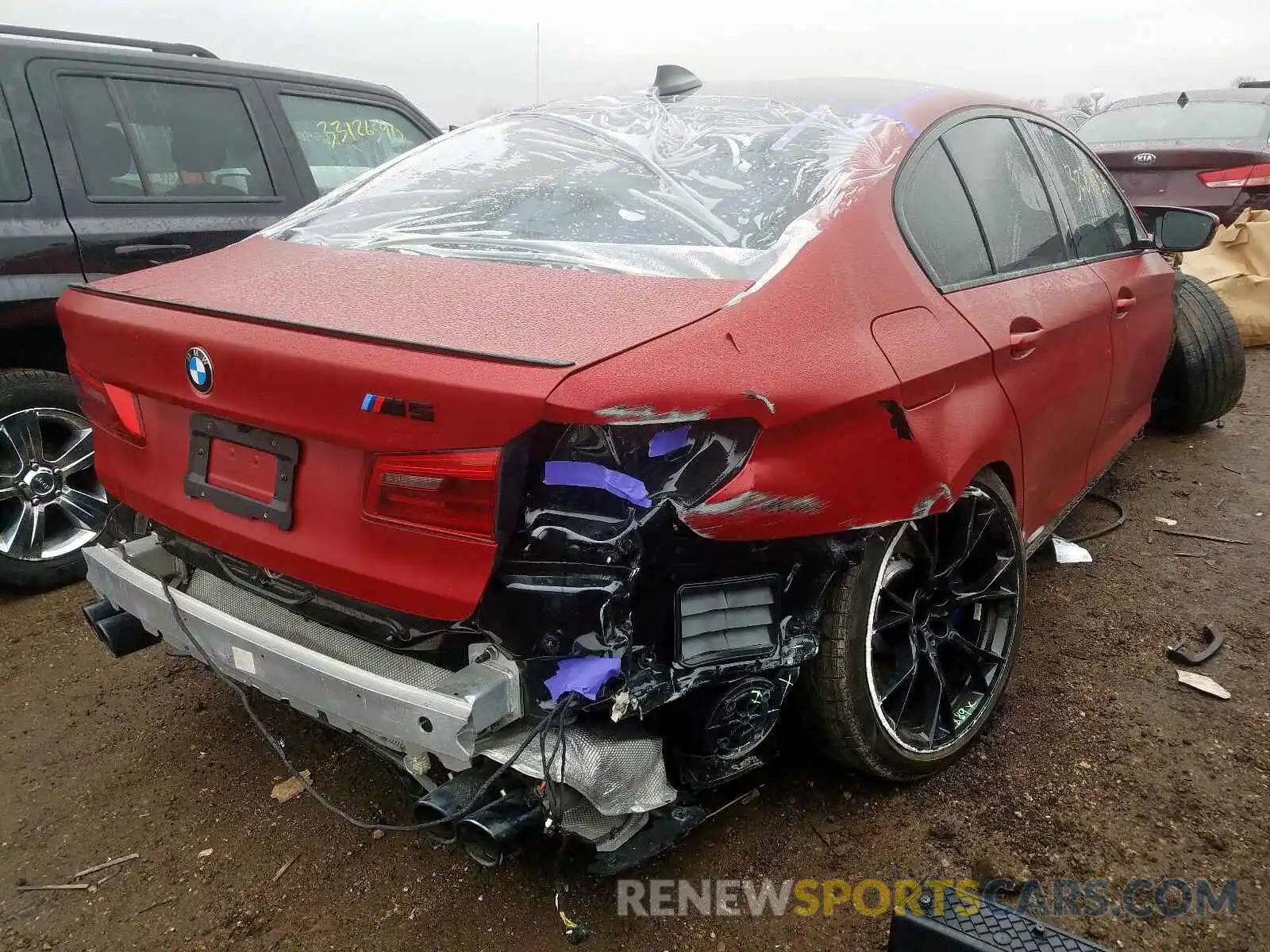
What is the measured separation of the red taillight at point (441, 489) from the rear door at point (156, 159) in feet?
8.30

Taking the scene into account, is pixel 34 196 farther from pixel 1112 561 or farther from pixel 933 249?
pixel 1112 561

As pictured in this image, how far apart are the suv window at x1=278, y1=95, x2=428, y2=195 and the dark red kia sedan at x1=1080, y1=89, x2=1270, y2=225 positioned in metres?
5.42

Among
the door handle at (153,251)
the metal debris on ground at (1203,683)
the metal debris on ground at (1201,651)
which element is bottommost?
the metal debris on ground at (1201,651)

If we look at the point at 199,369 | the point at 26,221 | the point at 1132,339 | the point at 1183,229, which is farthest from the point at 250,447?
the point at 1183,229

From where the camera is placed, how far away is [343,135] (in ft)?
14.4

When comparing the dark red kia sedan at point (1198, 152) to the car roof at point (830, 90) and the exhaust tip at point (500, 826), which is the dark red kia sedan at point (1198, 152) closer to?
the car roof at point (830, 90)

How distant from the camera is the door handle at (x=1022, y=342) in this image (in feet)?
7.75

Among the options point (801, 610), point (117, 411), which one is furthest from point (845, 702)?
point (117, 411)

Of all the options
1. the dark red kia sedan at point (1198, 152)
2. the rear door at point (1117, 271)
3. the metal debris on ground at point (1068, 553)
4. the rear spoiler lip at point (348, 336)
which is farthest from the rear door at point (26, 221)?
the dark red kia sedan at point (1198, 152)

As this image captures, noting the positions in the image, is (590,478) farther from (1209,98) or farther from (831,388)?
(1209,98)

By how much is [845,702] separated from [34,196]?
3.32 m

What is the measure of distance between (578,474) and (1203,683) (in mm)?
2305

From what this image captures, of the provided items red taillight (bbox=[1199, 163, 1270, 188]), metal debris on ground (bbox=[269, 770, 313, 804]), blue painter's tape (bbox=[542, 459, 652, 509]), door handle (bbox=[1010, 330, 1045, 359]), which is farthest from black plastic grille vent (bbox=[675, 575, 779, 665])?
red taillight (bbox=[1199, 163, 1270, 188])

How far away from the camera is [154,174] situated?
368cm
